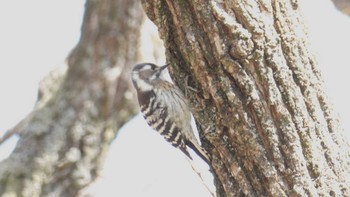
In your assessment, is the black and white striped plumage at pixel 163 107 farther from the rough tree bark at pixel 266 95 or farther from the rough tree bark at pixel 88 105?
the rough tree bark at pixel 266 95

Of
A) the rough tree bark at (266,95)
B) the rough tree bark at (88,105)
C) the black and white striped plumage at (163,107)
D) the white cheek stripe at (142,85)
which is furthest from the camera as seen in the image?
the rough tree bark at (88,105)

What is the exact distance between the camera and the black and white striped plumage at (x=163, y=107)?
579 cm

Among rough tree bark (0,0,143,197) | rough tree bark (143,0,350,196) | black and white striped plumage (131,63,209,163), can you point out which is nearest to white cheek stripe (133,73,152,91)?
black and white striped plumage (131,63,209,163)

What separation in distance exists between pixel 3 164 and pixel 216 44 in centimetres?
364

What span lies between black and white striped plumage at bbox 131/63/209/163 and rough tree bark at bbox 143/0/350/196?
1.37 meters

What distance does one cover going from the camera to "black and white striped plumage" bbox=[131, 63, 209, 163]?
5.79m

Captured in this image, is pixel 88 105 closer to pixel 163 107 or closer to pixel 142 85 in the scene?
pixel 142 85

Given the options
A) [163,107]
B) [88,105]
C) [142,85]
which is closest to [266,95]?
[163,107]

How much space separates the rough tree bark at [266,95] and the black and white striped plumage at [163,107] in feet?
4.50

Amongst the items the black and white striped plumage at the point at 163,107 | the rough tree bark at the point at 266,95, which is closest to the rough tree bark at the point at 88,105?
the black and white striped plumage at the point at 163,107

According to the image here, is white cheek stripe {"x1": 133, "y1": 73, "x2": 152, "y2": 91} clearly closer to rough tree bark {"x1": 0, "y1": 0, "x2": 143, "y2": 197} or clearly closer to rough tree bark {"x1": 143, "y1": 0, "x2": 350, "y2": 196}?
rough tree bark {"x1": 0, "y1": 0, "x2": 143, "y2": 197}

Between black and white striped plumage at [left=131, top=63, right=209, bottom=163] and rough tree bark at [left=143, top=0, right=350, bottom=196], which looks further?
black and white striped plumage at [left=131, top=63, right=209, bottom=163]

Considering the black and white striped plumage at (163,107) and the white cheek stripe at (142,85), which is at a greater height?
the white cheek stripe at (142,85)

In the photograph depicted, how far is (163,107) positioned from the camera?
6.12 metres
